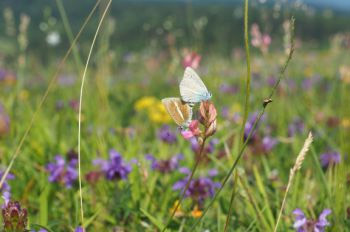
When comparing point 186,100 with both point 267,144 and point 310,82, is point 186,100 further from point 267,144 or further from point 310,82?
point 310,82

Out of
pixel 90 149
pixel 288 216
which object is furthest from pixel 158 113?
pixel 288 216

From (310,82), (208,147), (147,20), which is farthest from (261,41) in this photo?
(147,20)

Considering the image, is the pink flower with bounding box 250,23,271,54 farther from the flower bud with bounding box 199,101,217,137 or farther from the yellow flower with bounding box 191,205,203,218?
the flower bud with bounding box 199,101,217,137

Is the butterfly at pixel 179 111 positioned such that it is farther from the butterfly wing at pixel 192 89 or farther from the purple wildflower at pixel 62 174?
the purple wildflower at pixel 62 174

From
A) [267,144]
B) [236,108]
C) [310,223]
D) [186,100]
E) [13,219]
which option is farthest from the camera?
[236,108]

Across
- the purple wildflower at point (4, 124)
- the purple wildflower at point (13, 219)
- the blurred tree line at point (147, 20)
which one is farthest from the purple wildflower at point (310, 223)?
the blurred tree line at point (147, 20)

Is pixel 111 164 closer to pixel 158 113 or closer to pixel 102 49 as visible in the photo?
pixel 102 49
